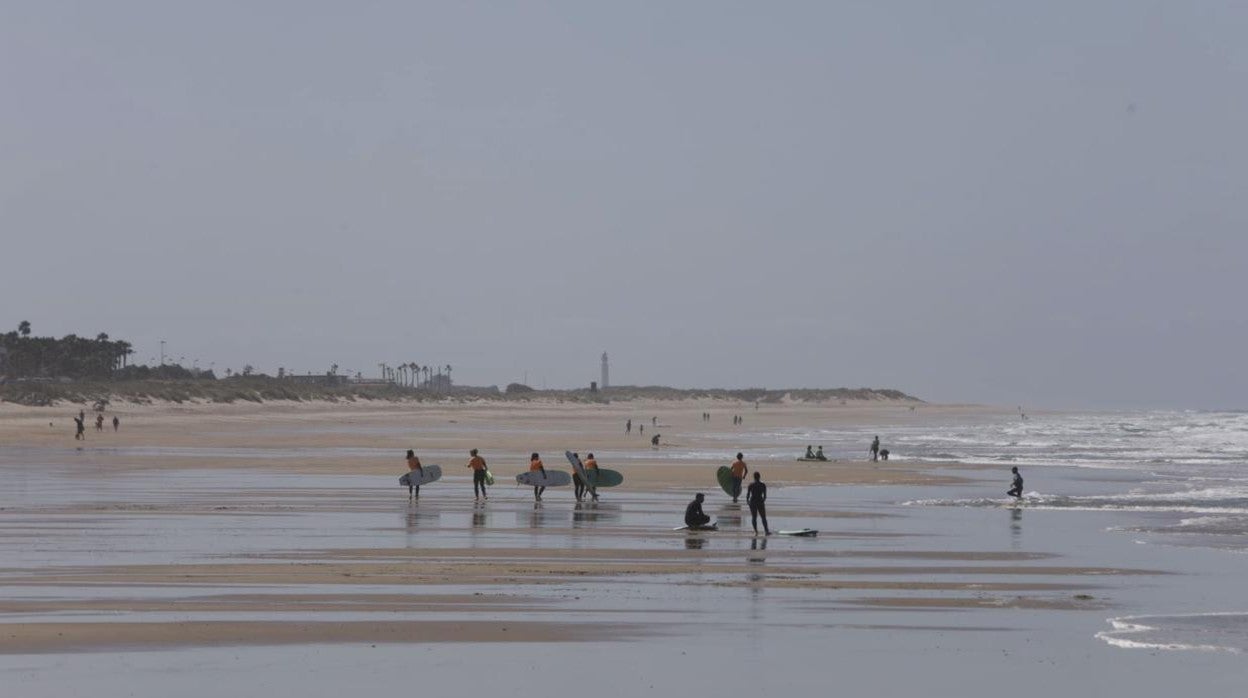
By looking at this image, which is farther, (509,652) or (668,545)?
(668,545)

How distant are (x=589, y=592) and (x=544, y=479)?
54.4 ft

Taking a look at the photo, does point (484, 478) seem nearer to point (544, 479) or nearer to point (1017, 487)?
point (544, 479)

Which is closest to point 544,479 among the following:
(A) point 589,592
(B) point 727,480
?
(B) point 727,480

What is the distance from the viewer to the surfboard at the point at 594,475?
33969mm

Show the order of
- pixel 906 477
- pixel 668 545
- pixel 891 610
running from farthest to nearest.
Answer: pixel 906 477
pixel 668 545
pixel 891 610

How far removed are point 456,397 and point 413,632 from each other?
7151 inches

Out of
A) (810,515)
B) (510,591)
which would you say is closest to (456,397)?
(810,515)

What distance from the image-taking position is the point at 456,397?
642ft

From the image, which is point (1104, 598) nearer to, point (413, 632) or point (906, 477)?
point (413, 632)

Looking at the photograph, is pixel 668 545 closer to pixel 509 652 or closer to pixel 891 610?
pixel 891 610

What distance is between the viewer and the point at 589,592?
60.2 ft

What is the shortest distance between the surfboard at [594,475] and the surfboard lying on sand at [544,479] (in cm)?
80

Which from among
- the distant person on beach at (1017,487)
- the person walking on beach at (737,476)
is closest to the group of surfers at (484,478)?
the person walking on beach at (737,476)

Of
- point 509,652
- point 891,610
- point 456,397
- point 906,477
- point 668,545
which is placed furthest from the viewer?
point 456,397
